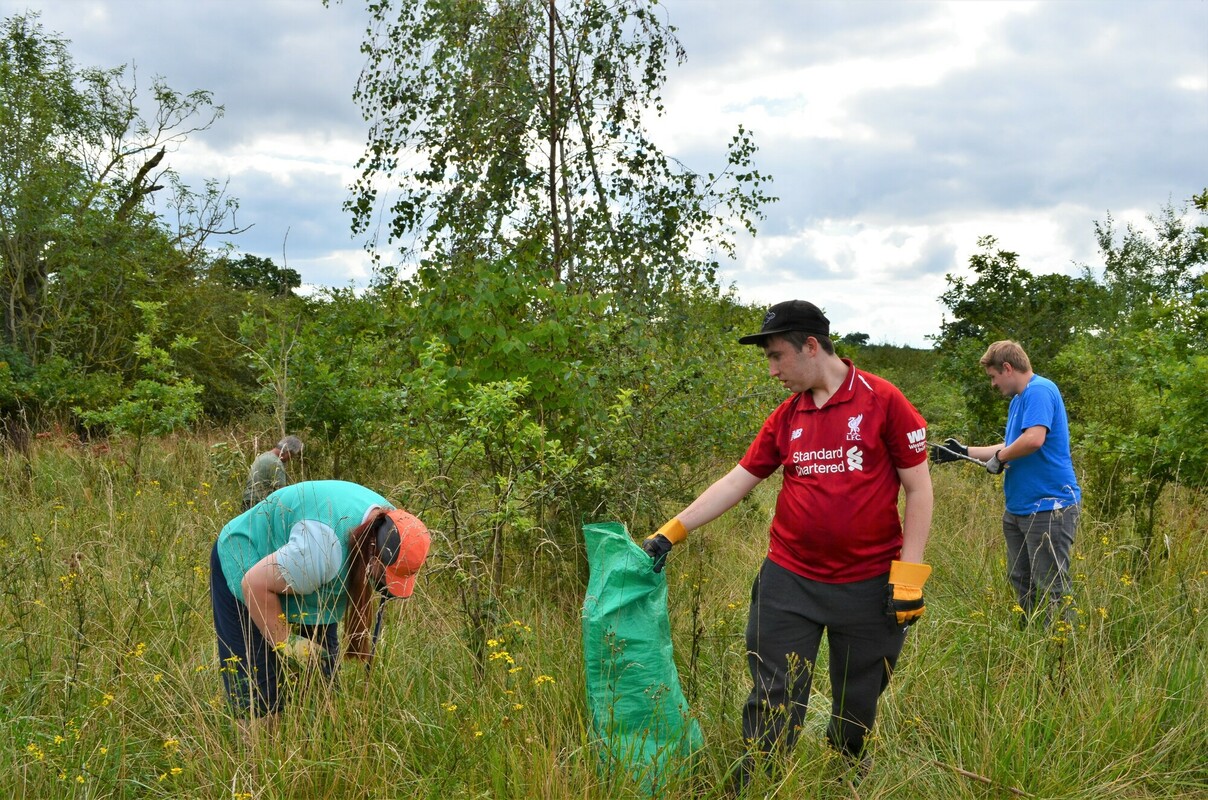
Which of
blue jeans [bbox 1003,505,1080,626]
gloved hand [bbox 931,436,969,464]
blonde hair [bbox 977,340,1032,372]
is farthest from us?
gloved hand [bbox 931,436,969,464]

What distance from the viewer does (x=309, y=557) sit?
2.80m

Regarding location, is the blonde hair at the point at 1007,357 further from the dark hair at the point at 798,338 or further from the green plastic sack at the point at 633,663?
the green plastic sack at the point at 633,663

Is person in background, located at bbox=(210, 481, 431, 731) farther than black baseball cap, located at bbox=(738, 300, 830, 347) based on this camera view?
No

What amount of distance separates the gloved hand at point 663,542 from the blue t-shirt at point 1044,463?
2.22 m

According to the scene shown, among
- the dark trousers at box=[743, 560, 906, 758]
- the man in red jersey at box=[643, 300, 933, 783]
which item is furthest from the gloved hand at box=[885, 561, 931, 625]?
the dark trousers at box=[743, 560, 906, 758]

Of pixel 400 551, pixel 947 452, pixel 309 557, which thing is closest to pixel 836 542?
pixel 400 551

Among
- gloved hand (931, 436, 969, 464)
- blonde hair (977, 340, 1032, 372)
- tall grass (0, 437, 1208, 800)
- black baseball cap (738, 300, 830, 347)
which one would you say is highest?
→ black baseball cap (738, 300, 830, 347)

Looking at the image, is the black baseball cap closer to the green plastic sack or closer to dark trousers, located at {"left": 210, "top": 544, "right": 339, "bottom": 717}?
the green plastic sack

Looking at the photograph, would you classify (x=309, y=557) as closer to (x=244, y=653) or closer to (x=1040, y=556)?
(x=244, y=653)

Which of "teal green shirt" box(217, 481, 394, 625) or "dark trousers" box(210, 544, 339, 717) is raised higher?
"teal green shirt" box(217, 481, 394, 625)

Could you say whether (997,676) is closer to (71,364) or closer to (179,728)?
(179,728)

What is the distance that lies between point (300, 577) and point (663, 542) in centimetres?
116

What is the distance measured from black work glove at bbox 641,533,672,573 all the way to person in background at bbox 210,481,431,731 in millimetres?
731

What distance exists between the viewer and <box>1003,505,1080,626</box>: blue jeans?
14.1 ft
